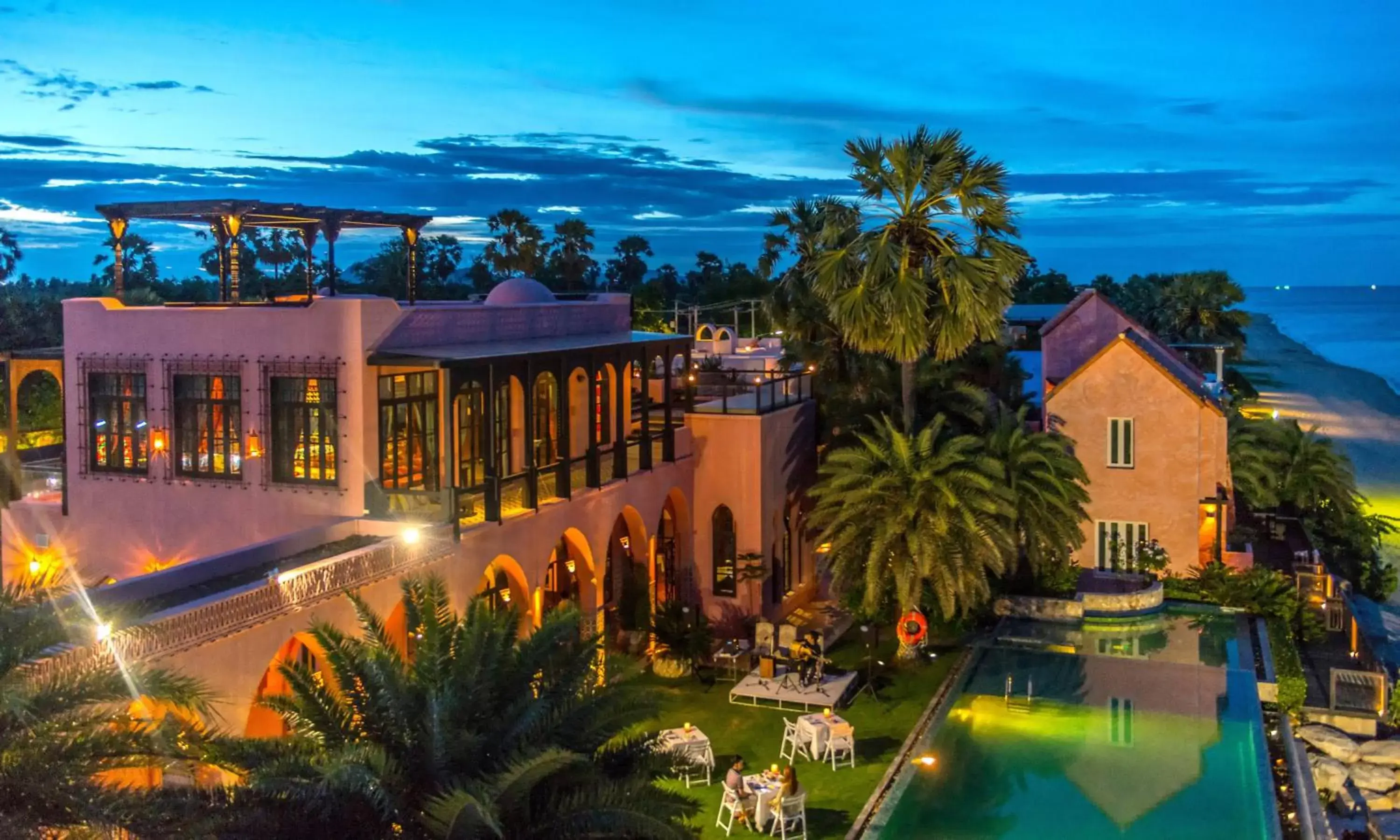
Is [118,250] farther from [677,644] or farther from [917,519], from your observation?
[917,519]

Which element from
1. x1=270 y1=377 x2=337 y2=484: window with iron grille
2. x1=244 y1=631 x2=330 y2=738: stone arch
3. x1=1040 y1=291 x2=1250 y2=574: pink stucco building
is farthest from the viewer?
x1=1040 y1=291 x2=1250 y2=574: pink stucco building

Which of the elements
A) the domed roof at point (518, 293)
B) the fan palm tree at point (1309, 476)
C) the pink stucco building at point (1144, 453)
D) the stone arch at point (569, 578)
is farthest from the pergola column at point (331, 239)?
the fan palm tree at point (1309, 476)

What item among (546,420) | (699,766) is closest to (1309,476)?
(546,420)

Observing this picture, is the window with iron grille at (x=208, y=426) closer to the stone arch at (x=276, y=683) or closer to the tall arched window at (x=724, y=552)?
the stone arch at (x=276, y=683)

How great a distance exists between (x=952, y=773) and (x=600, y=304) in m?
11.9

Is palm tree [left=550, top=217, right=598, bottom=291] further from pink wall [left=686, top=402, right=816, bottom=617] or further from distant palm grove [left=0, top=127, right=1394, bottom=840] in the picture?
pink wall [left=686, top=402, right=816, bottom=617]

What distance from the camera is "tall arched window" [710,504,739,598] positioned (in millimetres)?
25250

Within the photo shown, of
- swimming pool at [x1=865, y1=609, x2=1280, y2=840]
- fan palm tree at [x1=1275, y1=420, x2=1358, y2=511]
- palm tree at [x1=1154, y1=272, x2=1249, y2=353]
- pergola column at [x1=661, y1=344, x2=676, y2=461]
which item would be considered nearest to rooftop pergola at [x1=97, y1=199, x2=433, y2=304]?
pergola column at [x1=661, y1=344, x2=676, y2=461]

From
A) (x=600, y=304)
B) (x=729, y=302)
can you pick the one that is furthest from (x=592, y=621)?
(x=729, y=302)

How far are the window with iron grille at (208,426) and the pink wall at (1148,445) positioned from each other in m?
18.0

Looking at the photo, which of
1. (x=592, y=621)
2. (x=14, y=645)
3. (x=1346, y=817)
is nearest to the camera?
(x=14, y=645)

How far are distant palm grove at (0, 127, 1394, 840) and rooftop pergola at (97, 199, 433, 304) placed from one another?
301 centimetres

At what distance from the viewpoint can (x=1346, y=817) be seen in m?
19.3

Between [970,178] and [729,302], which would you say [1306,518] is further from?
[729,302]
